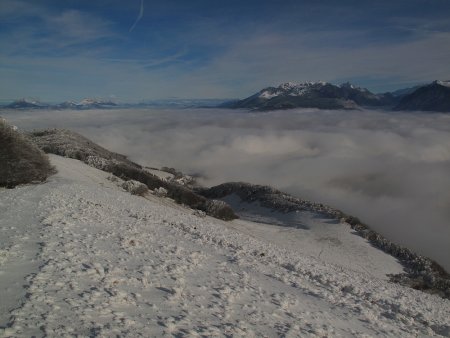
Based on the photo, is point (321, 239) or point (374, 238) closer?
point (321, 239)

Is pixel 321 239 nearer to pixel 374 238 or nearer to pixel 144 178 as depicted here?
pixel 374 238

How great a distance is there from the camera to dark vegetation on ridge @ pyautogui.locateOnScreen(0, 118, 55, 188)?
26922 millimetres

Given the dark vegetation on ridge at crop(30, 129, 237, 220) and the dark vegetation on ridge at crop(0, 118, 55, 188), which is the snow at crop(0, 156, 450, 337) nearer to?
the dark vegetation on ridge at crop(0, 118, 55, 188)

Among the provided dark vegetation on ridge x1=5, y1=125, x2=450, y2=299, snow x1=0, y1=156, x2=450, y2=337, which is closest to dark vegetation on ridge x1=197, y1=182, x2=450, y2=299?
dark vegetation on ridge x1=5, y1=125, x2=450, y2=299

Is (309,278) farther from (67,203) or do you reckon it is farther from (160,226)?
(67,203)

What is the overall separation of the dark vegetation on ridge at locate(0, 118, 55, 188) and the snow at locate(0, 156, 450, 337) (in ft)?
17.6

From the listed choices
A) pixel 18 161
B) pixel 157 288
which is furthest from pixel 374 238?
pixel 157 288

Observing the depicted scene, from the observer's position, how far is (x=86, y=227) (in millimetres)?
16953

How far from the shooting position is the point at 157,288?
11281 millimetres

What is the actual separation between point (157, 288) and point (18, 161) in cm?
2169

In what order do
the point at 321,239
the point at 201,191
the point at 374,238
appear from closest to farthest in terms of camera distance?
the point at 321,239, the point at 374,238, the point at 201,191

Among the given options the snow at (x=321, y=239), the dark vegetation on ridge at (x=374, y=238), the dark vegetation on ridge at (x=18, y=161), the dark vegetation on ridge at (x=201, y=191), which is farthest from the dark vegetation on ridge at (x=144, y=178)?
the dark vegetation on ridge at (x=18, y=161)

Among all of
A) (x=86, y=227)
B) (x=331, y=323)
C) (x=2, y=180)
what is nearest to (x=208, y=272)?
(x=331, y=323)

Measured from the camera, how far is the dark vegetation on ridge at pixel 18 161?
26922 millimetres
